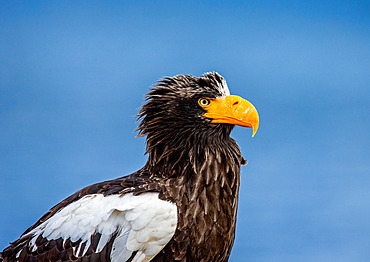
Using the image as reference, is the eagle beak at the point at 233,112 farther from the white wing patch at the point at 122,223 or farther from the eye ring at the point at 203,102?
the white wing patch at the point at 122,223

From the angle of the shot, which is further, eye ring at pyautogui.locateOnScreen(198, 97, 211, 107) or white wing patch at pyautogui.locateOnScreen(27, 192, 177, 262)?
eye ring at pyautogui.locateOnScreen(198, 97, 211, 107)

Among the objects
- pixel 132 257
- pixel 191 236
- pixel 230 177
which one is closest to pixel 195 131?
pixel 230 177

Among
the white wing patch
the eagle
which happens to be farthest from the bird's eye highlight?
the white wing patch

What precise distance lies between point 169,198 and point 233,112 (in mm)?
717

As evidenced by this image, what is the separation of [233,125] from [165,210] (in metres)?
0.80

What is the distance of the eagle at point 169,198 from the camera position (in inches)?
138

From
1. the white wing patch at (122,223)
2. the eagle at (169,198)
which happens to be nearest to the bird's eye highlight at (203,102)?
the eagle at (169,198)

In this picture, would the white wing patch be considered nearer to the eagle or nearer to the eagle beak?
the eagle

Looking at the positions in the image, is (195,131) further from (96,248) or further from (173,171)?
(96,248)

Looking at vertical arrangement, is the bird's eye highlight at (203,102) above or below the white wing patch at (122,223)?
above

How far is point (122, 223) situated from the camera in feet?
11.6

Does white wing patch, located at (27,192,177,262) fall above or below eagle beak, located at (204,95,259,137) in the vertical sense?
below

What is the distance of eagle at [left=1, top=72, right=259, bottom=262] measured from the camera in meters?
3.50

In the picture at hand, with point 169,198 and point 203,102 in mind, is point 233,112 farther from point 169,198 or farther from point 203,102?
point 169,198
